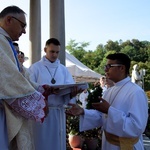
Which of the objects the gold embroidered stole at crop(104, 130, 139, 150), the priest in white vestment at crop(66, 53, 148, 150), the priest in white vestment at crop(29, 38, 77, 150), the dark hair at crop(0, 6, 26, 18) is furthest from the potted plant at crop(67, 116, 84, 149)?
the dark hair at crop(0, 6, 26, 18)

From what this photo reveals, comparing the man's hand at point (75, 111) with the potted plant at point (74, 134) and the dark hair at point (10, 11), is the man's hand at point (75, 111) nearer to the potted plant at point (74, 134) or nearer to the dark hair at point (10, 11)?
the dark hair at point (10, 11)

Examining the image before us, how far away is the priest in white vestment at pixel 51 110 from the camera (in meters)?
4.08

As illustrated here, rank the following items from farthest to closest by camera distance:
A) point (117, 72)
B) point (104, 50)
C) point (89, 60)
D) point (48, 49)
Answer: point (104, 50) < point (89, 60) < point (48, 49) < point (117, 72)

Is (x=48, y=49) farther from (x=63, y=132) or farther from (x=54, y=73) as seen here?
(x=63, y=132)

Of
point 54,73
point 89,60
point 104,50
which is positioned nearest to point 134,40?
point 104,50

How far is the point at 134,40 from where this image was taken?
7662 centimetres

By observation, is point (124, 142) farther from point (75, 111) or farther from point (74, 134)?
point (74, 134)

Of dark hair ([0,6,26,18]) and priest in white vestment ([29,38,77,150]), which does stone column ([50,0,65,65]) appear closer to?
priest in white vestment ([29,38,77,150])

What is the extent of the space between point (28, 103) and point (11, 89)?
19 cm

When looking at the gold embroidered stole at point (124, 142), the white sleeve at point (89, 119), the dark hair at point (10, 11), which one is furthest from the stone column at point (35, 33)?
the dark hair at point (10, 11)

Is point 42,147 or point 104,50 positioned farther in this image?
point 104,50

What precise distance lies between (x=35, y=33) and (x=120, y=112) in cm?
710

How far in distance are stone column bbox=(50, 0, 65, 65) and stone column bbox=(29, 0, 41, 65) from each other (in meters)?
1.75

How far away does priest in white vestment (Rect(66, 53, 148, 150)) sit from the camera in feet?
9.70
